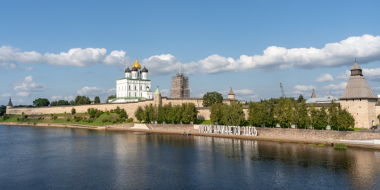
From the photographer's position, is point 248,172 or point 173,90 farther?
point 173,90

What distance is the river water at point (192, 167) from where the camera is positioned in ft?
61.4

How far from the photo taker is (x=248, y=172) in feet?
69.5

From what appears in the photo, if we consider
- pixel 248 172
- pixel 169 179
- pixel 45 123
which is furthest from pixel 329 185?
pixel 45 123

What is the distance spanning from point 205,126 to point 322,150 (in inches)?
793

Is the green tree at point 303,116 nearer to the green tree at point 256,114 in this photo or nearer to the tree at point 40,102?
the green tree at point 256,114

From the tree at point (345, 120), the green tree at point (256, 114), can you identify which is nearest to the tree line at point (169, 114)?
the green tree at point (256, 114)

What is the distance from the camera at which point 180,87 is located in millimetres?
75312

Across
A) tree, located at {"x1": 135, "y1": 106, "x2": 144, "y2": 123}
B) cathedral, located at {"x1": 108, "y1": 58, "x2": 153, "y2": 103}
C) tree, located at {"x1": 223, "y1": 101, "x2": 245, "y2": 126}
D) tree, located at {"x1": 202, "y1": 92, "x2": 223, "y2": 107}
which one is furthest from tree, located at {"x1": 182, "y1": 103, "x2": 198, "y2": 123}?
cathedral, located at {"x1": 108, "y1": 58, "x2": 153, "y2": 103}

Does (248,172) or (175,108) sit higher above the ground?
(175,108)

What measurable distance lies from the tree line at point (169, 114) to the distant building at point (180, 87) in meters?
19.1

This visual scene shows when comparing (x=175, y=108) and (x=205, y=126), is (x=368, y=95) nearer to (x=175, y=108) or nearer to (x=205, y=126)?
(x=205, y=126)

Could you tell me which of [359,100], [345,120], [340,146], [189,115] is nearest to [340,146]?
[340,146]

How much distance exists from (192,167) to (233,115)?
19237 mm

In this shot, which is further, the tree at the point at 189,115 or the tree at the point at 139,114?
the tree at the point at 139,114
